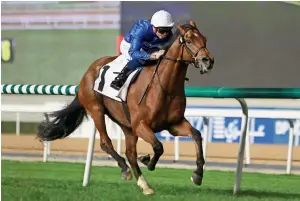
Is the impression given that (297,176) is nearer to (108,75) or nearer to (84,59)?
(108,75)

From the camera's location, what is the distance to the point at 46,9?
74.2ft

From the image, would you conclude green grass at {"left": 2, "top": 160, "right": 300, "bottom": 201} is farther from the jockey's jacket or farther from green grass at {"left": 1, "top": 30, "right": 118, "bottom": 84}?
green grass at {"left": 1, "top": 30, "right": 118, "bottom": 84}

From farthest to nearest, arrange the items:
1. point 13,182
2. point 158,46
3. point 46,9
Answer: point 46,9 < point 13,182 < point 158,46

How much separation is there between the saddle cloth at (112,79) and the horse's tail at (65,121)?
543mm

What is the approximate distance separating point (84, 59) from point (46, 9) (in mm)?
1542

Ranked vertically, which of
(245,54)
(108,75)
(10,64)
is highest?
(108,75)

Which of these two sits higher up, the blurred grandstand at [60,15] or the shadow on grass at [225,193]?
the shadow on grass at [225,193]

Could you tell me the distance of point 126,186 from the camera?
6594mm

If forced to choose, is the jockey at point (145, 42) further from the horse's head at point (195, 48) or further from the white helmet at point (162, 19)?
the horse's head at point (195, 48)

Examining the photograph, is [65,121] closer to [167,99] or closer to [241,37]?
[167,99]

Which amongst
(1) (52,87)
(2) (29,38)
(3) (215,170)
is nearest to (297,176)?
(3) (215,170)

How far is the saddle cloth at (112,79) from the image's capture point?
6.17 meters

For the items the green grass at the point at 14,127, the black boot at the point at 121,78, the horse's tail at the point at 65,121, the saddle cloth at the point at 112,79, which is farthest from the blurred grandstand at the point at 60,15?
the black boot at the point at 121,78

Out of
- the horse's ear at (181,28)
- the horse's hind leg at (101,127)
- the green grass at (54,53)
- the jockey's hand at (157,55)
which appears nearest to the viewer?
the horse's ear at (181,28)
